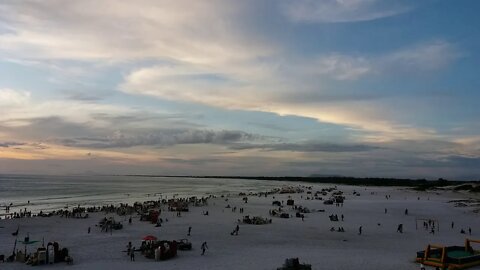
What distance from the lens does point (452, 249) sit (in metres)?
25.1

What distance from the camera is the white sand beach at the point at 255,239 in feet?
78.5

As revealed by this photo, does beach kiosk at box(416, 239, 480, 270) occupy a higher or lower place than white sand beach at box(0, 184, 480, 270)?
higher

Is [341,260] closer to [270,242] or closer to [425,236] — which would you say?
[270,242]

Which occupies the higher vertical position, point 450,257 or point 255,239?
point 450,257

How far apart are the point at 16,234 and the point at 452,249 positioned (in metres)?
31.1

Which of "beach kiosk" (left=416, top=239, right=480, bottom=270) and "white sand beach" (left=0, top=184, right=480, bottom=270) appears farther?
"white sand beach" (left=0, top=184, right=480, bottom=270)

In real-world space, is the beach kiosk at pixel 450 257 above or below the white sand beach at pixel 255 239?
above

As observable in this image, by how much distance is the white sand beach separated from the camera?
2394cm

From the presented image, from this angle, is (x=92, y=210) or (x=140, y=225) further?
(x=92, y=210)

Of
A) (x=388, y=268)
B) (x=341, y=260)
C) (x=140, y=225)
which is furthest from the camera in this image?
(x=140, y=225)

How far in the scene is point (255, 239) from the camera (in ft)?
106

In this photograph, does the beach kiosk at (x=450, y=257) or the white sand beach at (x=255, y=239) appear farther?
the white sand beach at (x=255, y=239)

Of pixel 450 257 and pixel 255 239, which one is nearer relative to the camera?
pixel 450 257

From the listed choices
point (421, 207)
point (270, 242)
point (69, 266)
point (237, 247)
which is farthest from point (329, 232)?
point (421, 207)
